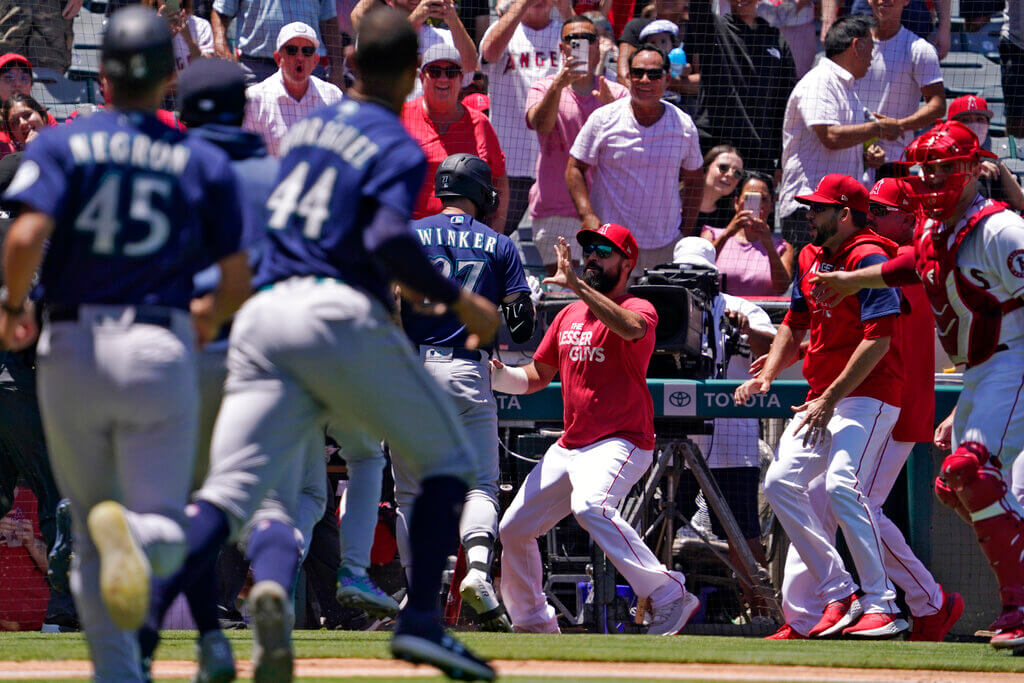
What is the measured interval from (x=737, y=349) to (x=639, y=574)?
2122mm

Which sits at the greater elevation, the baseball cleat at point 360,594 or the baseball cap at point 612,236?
the baseball cap at point 612,236

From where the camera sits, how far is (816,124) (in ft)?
31.8

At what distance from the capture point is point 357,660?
5680mm

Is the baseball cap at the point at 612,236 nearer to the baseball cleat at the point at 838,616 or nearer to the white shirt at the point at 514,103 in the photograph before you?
the baseball cleat at the point at 838,616

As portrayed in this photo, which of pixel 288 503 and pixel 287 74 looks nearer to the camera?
pixel 288 503

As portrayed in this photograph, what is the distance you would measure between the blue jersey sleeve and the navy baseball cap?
3.50 metres

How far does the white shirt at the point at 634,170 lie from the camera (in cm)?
940

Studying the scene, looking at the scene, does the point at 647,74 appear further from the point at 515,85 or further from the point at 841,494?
the point at 841,494

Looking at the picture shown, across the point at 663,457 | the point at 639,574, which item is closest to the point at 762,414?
the point at 663,457

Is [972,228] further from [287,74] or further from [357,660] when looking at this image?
[287,74]

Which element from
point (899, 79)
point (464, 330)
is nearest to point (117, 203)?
point (464, 330)

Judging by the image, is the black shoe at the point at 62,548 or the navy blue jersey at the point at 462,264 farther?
the navy blue jersey at the point at 462,264

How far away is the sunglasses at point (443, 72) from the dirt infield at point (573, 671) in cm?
429

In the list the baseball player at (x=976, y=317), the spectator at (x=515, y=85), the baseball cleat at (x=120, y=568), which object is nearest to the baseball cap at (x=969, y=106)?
the spectator at (x=515, y=85)
